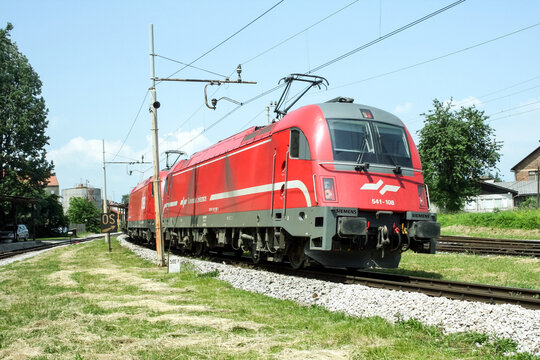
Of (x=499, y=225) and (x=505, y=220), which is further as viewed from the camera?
(x=499, y=225)

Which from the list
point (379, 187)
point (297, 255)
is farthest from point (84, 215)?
point (379, 187)

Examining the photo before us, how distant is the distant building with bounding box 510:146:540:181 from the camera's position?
7844cm

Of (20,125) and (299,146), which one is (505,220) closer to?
(299,146)

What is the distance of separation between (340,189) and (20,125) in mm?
43675

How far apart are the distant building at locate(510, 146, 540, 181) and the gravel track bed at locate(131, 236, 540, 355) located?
76287mm

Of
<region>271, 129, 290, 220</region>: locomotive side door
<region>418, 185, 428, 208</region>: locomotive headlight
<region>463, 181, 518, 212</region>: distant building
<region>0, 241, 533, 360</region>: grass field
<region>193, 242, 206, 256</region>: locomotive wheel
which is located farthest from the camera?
<region>463, 181, 518, 212</region>: distant building

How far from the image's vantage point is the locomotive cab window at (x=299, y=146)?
1186cm

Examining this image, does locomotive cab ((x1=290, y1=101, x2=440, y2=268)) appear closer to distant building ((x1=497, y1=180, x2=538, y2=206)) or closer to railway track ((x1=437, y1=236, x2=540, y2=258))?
railway track ((x1=437, y1=236, x2=540, y2=258))

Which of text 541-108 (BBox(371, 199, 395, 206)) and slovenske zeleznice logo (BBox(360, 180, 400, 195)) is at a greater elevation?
slovenske zeleznice logo (BBox(360, 180, 400, 195))

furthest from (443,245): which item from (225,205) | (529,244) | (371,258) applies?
(371,258)

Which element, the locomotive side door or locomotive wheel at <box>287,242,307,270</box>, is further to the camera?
locomotive wheel at <box>287,242,307,270</box>

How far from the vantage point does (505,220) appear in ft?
116

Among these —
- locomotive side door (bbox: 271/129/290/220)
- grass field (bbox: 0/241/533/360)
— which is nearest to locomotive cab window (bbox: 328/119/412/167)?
locomotive side door (bbox: 271/129/290/220)

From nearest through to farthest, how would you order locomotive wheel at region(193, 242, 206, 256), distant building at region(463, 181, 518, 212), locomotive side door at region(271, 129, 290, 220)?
locomotive side door at region(271, 129, 290, 220)
locomotive wheel at region(193, 242, 206, 256)
distant building at region(463, 181, 518, 212)
